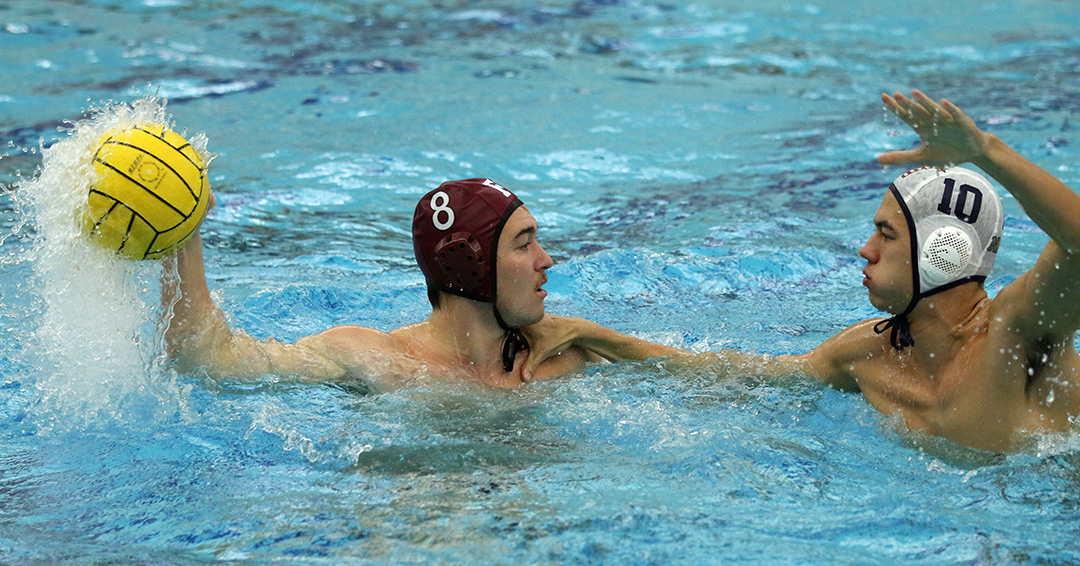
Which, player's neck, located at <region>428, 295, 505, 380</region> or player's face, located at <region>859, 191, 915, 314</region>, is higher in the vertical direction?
player's face, located at <region>859, 191, 915, 314</region>

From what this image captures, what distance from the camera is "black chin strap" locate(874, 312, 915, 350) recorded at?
143 inches

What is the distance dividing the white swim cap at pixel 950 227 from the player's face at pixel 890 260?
0.09 ft

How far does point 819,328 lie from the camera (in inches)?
227

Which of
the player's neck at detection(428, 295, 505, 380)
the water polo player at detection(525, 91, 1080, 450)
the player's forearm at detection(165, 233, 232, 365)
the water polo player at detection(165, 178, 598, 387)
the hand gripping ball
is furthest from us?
the player's neck at detection(428, 295, 505, 380)

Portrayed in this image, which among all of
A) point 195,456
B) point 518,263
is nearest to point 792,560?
point 518,263

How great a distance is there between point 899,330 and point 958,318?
20cm

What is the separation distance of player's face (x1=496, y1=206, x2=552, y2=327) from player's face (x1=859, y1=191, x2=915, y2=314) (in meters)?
1.22

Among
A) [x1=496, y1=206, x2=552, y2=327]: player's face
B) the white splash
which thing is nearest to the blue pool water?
the white splash

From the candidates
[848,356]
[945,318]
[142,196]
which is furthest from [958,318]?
[142,196]

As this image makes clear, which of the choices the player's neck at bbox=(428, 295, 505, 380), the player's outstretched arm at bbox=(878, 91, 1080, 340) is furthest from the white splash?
the player's outstretched arm at bbox=(878, 91, 1080, 340)

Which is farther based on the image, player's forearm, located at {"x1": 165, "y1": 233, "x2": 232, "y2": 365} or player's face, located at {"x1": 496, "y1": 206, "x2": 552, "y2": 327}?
player's face, located at {"x1": 496, "y1": 206, "x2": 552, "y2": 327}

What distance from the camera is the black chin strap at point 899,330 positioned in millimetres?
3645

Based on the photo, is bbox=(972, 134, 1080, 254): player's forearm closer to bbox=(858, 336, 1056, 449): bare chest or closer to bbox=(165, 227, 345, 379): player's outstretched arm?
bbox=(858, 336, 1056, 449): bare chest

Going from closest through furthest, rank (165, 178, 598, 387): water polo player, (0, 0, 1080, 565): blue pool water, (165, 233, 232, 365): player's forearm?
(0, 0, 1080, 565): blue pool water < (165, 233, 232, 365): player's forearm < (165, 178, 598, 387): water polo player
